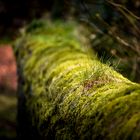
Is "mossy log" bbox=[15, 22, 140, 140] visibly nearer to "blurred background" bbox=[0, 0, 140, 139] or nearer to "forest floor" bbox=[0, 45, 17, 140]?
"blurred background" bbox=[0, 0, 140, 139]

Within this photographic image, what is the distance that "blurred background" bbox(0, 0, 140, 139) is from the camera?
17.8ft

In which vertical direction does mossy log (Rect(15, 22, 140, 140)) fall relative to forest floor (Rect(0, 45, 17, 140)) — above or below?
above

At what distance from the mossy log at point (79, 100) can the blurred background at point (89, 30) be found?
0.34 m

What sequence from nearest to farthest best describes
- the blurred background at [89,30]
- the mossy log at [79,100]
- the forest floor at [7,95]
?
the mossy log at [79,100] → the blurred background at [89,30] → the forest floor at [7,95]

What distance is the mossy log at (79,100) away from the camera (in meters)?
2.39

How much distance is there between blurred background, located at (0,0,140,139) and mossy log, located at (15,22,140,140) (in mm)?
344

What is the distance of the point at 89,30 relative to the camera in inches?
333

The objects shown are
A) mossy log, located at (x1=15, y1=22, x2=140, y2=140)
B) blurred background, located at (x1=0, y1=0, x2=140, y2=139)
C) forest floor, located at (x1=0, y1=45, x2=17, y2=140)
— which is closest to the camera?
mossy log, located at (x1=15, y1=22, x2=140, y2=140)

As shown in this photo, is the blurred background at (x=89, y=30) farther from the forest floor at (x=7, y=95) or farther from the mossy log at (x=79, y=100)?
the mossy log at (x=79, y=100)

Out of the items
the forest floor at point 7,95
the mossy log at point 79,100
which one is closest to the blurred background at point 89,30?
the forest floor at point 7,95

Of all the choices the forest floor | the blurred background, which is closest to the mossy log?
the blurred background

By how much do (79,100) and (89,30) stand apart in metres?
5.51

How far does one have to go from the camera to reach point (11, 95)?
1149 centimetres

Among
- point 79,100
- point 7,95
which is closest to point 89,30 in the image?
point 7,95
